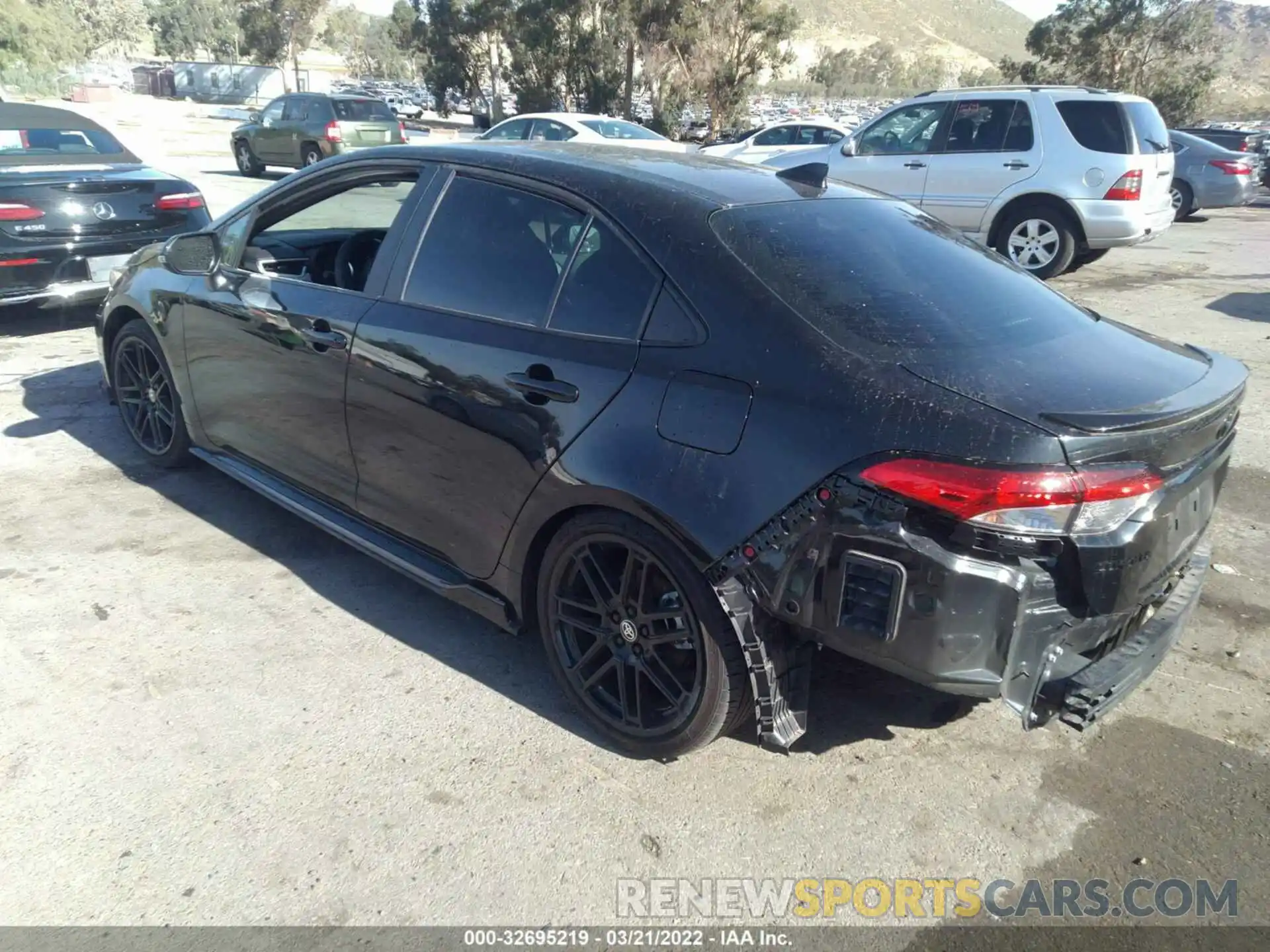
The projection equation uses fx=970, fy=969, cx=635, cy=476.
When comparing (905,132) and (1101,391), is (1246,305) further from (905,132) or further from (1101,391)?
(1101,391)

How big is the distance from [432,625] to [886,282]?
6.80ft

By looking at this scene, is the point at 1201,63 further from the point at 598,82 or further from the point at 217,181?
the point at 217,181

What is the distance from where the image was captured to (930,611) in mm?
2303

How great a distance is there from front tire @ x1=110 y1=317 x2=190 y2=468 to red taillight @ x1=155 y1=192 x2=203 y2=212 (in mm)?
2743

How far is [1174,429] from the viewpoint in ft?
8.02

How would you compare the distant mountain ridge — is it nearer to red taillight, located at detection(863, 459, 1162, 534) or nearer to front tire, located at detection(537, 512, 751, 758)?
front tire, located at detection(537, 512, 751, 758)

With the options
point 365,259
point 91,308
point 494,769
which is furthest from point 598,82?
point 494,769

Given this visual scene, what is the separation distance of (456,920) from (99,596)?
2.28m

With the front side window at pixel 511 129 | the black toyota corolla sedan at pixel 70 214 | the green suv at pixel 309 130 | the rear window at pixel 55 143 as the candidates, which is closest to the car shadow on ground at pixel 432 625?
the black toyota corolla sedan at pixel 70 214

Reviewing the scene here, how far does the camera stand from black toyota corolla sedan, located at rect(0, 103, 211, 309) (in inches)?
263

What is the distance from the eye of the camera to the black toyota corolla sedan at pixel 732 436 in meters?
2.32

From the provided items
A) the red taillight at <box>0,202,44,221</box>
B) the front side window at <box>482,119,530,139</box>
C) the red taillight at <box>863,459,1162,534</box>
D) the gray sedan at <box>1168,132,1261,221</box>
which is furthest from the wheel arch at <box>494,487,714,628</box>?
the gray sedan at <box>1168,132,1261,221</box>

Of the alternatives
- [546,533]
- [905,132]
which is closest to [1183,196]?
[905,132]

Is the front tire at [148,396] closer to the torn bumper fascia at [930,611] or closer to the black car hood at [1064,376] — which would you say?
the torn bumper fascia at [930,611]
